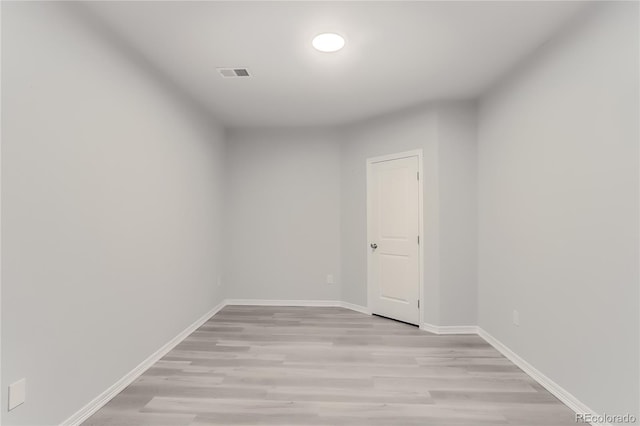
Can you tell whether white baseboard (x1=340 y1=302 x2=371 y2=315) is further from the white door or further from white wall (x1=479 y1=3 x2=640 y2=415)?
white wall (x1=479 y1=3 x2=640 y2=415)

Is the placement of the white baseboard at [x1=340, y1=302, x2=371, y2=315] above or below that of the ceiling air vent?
below

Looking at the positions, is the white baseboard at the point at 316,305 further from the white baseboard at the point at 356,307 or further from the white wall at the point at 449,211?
the white wall at the point at 449,211

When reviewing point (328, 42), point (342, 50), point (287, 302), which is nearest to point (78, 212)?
point (328, 42)

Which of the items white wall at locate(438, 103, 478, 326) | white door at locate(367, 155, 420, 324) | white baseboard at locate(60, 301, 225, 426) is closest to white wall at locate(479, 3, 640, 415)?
white wall at locate(438, 103, 478, 326)

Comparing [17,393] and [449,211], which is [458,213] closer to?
[449,211]

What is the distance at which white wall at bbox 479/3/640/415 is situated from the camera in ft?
5.95

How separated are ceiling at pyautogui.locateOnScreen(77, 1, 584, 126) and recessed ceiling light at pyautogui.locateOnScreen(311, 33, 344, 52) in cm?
5

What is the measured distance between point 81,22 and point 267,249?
132 inches

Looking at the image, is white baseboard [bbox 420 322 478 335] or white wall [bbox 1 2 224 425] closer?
white wall [bbox 1 2 224 425]

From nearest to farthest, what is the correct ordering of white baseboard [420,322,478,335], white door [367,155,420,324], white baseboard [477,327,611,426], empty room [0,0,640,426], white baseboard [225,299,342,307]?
A: empty room [0,0,640,426] → white baseboard [477,327,611,426] → white baseboard [420,322,478,335] → white door [367,155,420,324] → white baseboard [225,299,342,307]

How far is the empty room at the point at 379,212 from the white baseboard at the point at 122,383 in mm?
29

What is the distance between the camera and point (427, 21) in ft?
7.28

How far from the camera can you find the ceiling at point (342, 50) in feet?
6.89

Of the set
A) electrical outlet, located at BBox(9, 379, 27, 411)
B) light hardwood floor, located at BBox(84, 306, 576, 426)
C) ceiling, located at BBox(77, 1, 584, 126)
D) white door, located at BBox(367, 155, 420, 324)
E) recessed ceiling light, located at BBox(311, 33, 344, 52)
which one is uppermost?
ceiling, located at BBox(77, 1, 584, 126)
